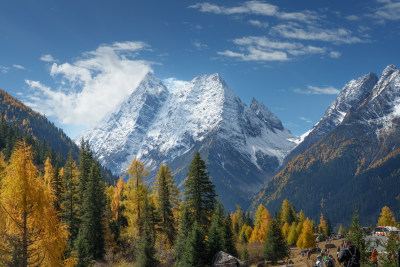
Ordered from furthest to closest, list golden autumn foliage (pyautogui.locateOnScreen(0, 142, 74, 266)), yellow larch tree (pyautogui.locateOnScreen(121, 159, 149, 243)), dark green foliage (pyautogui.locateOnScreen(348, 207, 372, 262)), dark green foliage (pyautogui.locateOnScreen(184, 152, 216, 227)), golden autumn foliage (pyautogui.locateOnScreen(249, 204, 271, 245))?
golden autumn foliage (pyautogui.locateOnScreen(249, 204, 271, 245)) → yellow larch tree (pyautogui.locateOnScreen(121, 159, 149, 243)) → dark green foliage (pyautogui.locateOnScreen(184, 152, 216, 227)) → dark green foliage (pyautogui.locateOnScreen(348, 207, 372, 262)) → golden autumn foliage (pyautogui.locateOnScreen(0, 142, 74, 266))

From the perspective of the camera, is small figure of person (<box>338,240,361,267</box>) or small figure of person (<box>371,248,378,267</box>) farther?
small figure of person (<box>371,248,378,267</box>)

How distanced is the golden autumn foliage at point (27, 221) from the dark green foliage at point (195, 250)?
21.6 meters

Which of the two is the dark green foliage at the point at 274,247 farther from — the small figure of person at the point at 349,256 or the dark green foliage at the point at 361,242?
the small figure of person at the point at 349,256

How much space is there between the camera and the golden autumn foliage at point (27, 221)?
19672 millimetres

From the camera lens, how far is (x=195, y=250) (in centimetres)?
4019

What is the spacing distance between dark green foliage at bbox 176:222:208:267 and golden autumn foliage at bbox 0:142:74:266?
21587 millimetres

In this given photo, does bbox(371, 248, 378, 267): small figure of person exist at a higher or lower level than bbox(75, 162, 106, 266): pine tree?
lower

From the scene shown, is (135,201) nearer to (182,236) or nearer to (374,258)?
(182,236)

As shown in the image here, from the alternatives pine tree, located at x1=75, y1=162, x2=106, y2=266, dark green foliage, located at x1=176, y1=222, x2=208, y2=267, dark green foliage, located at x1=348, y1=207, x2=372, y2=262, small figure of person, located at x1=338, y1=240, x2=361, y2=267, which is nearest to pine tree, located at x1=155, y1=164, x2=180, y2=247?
pine tree, located at x1=75, y1=162, x2=106, y2=266

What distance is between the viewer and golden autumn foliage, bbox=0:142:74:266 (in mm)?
19672

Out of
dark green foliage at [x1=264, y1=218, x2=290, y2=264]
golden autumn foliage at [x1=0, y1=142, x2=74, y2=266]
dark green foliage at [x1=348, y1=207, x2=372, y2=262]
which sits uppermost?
golden autumn foliage at [x1=0, y1=142, x2=74, y2=266]

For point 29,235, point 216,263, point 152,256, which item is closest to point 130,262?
point 152,256

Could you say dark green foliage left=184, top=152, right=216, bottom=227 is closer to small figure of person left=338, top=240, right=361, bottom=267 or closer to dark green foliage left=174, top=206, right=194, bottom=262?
dark green foliage left=174, top=206, right=194, bottom=262

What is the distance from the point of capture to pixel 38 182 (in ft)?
67.6
